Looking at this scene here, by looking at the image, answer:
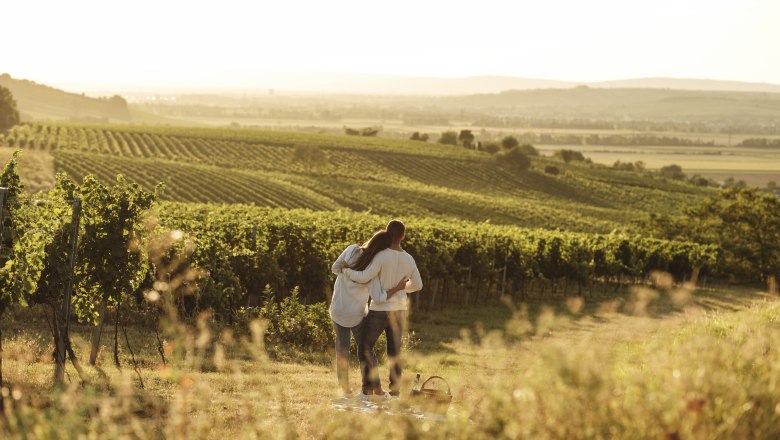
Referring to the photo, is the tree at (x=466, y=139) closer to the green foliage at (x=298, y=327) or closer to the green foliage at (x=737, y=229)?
the green foliage at (x=737, y=229)

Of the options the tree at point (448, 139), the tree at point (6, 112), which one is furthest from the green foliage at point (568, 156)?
the tree at point (6, 112)

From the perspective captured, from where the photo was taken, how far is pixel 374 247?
9297 mm

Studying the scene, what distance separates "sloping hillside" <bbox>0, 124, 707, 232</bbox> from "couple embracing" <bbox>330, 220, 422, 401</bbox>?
5400 cm

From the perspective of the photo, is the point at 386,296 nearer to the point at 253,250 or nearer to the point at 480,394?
the point at 480,394

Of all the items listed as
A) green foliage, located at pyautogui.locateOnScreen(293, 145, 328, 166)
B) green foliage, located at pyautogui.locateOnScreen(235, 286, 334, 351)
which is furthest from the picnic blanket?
green foliage, located at pyautogui.locateOnScreen(293, 145, 328, 166)

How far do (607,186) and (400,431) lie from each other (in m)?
110

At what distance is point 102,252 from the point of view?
11.3 metres

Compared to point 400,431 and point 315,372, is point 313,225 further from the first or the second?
point 400,431

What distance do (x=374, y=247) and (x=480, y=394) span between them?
3596mm

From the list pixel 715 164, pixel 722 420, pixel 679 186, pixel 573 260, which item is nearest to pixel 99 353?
pixel 722 420

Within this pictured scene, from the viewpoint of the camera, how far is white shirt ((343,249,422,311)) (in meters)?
9.19

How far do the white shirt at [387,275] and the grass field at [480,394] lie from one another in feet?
3.47

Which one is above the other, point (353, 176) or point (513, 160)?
point (513, 160)

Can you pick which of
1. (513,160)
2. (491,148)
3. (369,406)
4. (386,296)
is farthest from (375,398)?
(491,148)
